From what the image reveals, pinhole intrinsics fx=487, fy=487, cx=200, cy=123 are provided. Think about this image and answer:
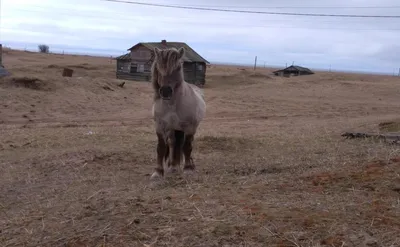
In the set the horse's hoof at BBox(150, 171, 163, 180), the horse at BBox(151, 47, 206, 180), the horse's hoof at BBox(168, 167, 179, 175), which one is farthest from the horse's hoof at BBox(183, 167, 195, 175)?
the horse's hoof at BBox(150, 171, 163, 180)

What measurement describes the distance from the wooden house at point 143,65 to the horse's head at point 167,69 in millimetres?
35589

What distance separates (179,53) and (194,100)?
82cm

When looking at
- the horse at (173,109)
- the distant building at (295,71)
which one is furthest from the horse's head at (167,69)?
the distant building at (295,71)

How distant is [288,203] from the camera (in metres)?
5.00

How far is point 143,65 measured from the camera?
43562 mm

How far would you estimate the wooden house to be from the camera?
43094 mm

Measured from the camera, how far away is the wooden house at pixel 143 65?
43.1 metres

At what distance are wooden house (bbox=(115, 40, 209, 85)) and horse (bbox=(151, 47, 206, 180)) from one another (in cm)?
3513

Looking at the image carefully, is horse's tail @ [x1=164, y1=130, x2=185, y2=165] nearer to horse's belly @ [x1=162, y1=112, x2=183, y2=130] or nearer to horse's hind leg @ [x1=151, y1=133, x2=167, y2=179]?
horse's hind leg @ [x1=151, y1=133, x2=167, y2=179]

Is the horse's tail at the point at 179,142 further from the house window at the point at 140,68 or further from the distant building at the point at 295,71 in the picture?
the distant building at the point at 295,71

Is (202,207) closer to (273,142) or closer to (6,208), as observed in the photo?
(6,208)

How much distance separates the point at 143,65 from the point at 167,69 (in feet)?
122

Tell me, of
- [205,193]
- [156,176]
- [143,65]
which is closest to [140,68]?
[143,65]

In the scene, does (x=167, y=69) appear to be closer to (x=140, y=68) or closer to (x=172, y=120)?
(x=172, y=120)
